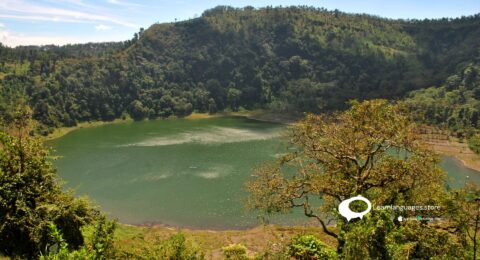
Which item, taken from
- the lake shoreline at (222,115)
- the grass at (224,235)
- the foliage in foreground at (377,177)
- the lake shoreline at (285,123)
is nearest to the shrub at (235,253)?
the foliage in foreground at (377,177)

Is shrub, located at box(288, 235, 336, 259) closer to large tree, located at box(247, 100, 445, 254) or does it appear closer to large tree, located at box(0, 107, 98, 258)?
large tree, located at box(247, 100, 445, 254)

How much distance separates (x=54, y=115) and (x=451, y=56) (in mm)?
142843

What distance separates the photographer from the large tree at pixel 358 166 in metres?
22.1

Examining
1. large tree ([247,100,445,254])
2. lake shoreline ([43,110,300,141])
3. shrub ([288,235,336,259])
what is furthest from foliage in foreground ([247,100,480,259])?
lake shoreline ([43,110,300,141])

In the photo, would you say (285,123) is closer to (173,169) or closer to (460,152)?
(460,152)

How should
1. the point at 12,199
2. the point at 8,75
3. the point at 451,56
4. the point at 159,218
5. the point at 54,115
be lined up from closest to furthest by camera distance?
1. the point at 12,199
2. the point at 159,218
3. the point at 54,115
4. the point at 8,75
5. the point at 451,56

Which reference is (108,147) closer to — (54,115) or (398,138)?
(54,115)

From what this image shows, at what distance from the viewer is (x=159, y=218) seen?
45.8 meters

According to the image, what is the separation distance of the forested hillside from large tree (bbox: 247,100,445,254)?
90.8 m

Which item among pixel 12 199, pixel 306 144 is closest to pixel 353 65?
pixel 306 144

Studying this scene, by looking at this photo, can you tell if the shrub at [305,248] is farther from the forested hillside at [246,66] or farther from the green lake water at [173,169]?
the forested hillside at [246,66]

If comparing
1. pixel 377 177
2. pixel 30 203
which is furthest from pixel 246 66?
pixel 30 203

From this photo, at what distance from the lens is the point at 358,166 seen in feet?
74.7

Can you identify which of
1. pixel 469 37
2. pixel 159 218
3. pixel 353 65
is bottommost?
pixel 159 218
